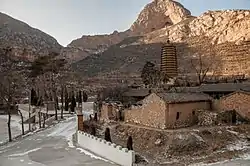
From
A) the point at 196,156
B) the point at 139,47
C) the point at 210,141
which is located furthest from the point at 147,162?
the point at 139,47

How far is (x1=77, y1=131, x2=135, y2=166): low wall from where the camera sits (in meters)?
18.3

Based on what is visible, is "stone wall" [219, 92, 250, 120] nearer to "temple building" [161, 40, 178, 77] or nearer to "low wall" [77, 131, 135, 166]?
"low wall" [77, 131, 135, 166]

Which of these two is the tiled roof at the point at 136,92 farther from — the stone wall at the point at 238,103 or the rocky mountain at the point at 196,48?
the rocky mountain at the point at 196,48

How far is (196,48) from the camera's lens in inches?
3241

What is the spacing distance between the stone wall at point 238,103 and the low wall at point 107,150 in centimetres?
1012

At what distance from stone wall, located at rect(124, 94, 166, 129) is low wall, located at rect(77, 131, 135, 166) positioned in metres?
4.45

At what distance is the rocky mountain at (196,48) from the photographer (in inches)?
2744

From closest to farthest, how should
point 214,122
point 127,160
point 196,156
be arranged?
point 127,160 < point 196,156 < point 214,122

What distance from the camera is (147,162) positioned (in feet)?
61.5

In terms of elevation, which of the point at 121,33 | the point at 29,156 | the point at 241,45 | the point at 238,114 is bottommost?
the point at 29,156

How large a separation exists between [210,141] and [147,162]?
5.10 m

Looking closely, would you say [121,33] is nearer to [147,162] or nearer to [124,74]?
[124,74]

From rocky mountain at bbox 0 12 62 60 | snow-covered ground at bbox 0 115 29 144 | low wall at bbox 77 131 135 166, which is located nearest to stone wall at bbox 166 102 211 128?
low wall at bbox 77 131 135 166

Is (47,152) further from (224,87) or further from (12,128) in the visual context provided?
(12,128)
